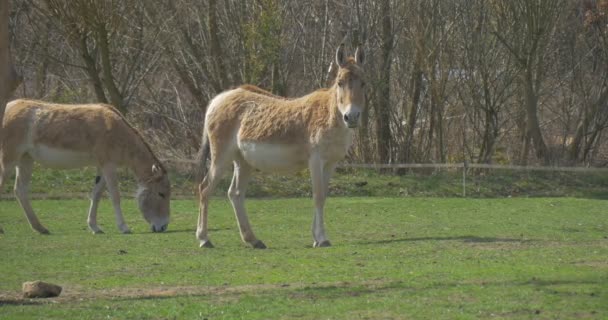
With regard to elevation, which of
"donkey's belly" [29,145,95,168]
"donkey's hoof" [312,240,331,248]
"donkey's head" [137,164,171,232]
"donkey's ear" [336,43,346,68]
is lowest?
"donkey's hoof" [312,240,331,248]

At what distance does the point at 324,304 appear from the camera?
32.7ft

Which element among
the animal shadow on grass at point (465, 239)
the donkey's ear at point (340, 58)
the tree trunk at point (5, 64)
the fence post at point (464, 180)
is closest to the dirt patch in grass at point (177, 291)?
the tree trunk at point (5, 64)

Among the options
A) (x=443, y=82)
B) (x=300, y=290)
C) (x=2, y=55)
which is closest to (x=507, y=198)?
(x=443, y=82)

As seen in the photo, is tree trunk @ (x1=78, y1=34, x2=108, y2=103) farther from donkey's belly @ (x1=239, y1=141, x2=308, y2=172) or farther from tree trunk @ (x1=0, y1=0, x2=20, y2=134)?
tree trunk @ (x1=0, y1=0, x2=20, y2=134)

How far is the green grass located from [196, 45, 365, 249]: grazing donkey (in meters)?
0.74

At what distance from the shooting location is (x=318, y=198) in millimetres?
15828

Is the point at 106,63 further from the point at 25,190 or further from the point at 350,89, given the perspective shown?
the point at 350,89

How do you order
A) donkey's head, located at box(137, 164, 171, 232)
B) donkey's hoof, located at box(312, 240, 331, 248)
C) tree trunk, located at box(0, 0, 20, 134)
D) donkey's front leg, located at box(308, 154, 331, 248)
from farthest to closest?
donkey's head, located at box(137, 164, 171, 232) < donkey's front leg, located at box(308, 154, 331, 248) < donkey's hoof, located at box(312, 240, 331, 248) < tree trunk, located at box(0, 0, 20, 134)

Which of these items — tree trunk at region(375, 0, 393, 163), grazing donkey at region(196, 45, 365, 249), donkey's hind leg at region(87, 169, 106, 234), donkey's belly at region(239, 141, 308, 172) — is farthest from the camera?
tree trunk at region(375, 0, 393, 163)

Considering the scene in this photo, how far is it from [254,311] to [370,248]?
5.50 meters

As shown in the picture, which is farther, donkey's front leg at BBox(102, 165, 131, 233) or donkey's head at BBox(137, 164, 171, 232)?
donkey's head at BBox(137, 164, 171, 232)

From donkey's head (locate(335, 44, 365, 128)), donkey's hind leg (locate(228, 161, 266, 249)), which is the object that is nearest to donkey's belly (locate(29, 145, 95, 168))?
donkey's hind leg (locate(228, 161, 266, 249))

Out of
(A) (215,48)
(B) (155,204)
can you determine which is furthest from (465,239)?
(A) (215,48)

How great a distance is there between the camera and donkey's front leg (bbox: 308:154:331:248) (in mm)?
15664
